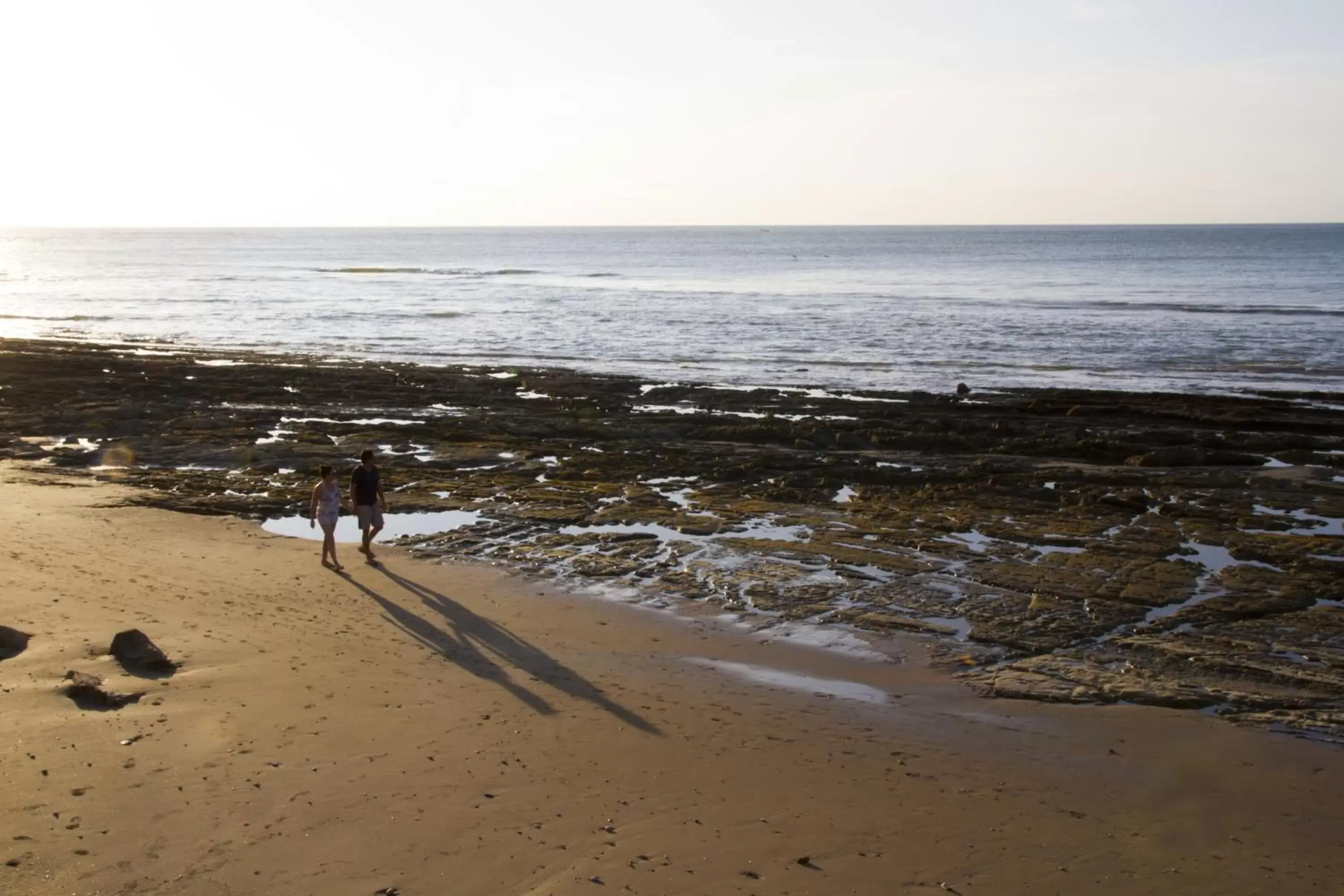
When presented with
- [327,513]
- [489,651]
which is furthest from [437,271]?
[489,651]

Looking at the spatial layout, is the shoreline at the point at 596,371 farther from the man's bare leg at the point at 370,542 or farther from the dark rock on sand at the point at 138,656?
the dark rock on sand at the point at 138,656

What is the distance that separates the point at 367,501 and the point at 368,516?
183 mm

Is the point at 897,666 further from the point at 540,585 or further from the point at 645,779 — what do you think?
the point at 540,585

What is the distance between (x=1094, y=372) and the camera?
35062 millimetres

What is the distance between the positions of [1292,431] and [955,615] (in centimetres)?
1362

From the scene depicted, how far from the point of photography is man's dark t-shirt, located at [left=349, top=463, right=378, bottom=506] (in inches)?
576

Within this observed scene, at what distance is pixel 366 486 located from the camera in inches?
576

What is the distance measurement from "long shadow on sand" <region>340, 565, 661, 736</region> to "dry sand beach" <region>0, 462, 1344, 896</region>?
1.6 inches

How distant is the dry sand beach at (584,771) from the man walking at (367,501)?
7.94 feet

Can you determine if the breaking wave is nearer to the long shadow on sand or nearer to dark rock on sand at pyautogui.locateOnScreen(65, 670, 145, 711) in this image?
the long shadow on sand

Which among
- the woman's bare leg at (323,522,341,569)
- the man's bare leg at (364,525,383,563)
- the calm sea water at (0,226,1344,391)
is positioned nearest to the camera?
the woman's bare leg at (323,522,341,569)

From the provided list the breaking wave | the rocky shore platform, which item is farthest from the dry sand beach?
the breaking wave

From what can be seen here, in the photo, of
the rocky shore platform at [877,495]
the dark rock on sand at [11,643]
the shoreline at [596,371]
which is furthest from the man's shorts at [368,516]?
the shoreline at [596,371]

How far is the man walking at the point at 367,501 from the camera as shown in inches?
576
